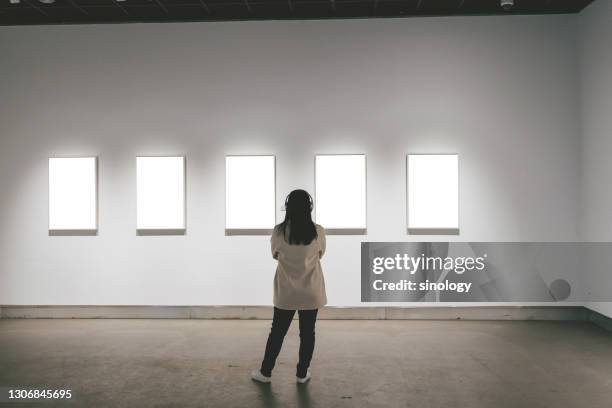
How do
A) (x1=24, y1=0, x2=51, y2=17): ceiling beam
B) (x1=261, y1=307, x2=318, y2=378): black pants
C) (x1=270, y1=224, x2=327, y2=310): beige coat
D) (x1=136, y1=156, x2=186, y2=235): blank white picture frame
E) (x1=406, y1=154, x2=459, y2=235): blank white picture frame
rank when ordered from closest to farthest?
(x1=270, y1=224, x2=327, y2=310): beige coat, (x1=261, y1=307, x2=318, y2=378): black pants, (x1=24, y1=0, x2=51, y2=17): ceiling beam, (x1=406, y1=154, x2=459, y2=235): blank white picture frame, (x1=136, y1=156, x2=186, y2=235): blank white picture frame

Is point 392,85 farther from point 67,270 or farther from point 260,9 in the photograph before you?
point 67,270

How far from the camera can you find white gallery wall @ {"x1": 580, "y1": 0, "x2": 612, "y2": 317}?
618 cm

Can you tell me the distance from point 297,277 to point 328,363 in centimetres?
142

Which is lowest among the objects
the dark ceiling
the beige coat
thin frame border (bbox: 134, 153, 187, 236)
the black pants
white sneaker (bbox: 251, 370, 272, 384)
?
white sneaker (bbox: 251, 370, 272, 384)

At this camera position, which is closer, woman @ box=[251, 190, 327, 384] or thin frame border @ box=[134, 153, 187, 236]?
woman @ box=[251, 190, 327, 384]

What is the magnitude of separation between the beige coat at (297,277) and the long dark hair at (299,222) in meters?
0.05

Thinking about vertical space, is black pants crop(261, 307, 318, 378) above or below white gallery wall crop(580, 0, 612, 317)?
below

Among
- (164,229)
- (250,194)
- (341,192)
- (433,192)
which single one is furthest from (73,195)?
(433,192)

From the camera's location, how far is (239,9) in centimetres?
691

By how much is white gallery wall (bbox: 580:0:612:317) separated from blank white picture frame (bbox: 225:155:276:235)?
14.5 ft

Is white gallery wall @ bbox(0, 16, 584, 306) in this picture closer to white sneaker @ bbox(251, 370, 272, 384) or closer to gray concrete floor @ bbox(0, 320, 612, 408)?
gray concrete floor @ bbox(0, 320, 612, 408)

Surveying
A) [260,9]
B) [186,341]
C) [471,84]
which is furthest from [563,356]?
[260,9]

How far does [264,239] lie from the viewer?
22.9 feet

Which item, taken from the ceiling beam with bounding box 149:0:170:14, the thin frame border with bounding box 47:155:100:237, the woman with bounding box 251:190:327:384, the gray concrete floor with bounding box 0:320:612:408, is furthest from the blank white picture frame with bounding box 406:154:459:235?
the thin frame border with bounding box 47:155:100:237
